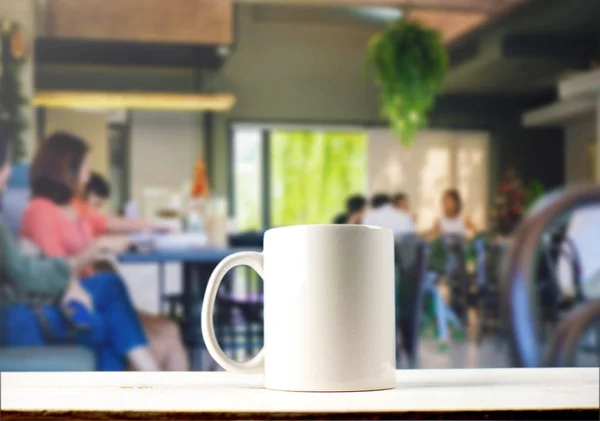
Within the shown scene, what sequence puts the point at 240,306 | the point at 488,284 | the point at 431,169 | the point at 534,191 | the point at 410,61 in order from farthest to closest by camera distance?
the point at 534,191 < the point at 431,169 < the point at 488,284 < the point at 410,61 < the point at 240,306

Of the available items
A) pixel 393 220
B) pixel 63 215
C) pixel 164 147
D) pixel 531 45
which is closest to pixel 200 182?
pixel 164 147

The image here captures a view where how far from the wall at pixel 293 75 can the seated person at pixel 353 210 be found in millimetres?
789

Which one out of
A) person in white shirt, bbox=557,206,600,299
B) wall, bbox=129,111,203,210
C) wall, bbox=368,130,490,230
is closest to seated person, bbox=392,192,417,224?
wall, bbox=368,130,490,230

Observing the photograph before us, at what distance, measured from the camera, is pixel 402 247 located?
15.2 feet

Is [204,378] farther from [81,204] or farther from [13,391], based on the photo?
[81,204]

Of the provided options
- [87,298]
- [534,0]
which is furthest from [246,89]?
[87,298]

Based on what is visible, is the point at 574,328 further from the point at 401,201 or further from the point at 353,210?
the point at 401,201

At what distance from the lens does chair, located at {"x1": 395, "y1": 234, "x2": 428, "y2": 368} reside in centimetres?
456

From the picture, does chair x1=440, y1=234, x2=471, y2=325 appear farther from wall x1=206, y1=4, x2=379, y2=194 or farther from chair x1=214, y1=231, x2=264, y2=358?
wall x1=206, y1=4, x2=379, y2=194

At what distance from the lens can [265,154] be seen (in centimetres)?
744

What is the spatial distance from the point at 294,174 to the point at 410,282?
10.4ft

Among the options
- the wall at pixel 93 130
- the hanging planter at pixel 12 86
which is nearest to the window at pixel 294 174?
the wall at pixel 93 130

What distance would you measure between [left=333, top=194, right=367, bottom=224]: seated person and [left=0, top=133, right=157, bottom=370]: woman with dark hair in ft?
9.02

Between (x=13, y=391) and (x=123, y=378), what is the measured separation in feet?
0.37
